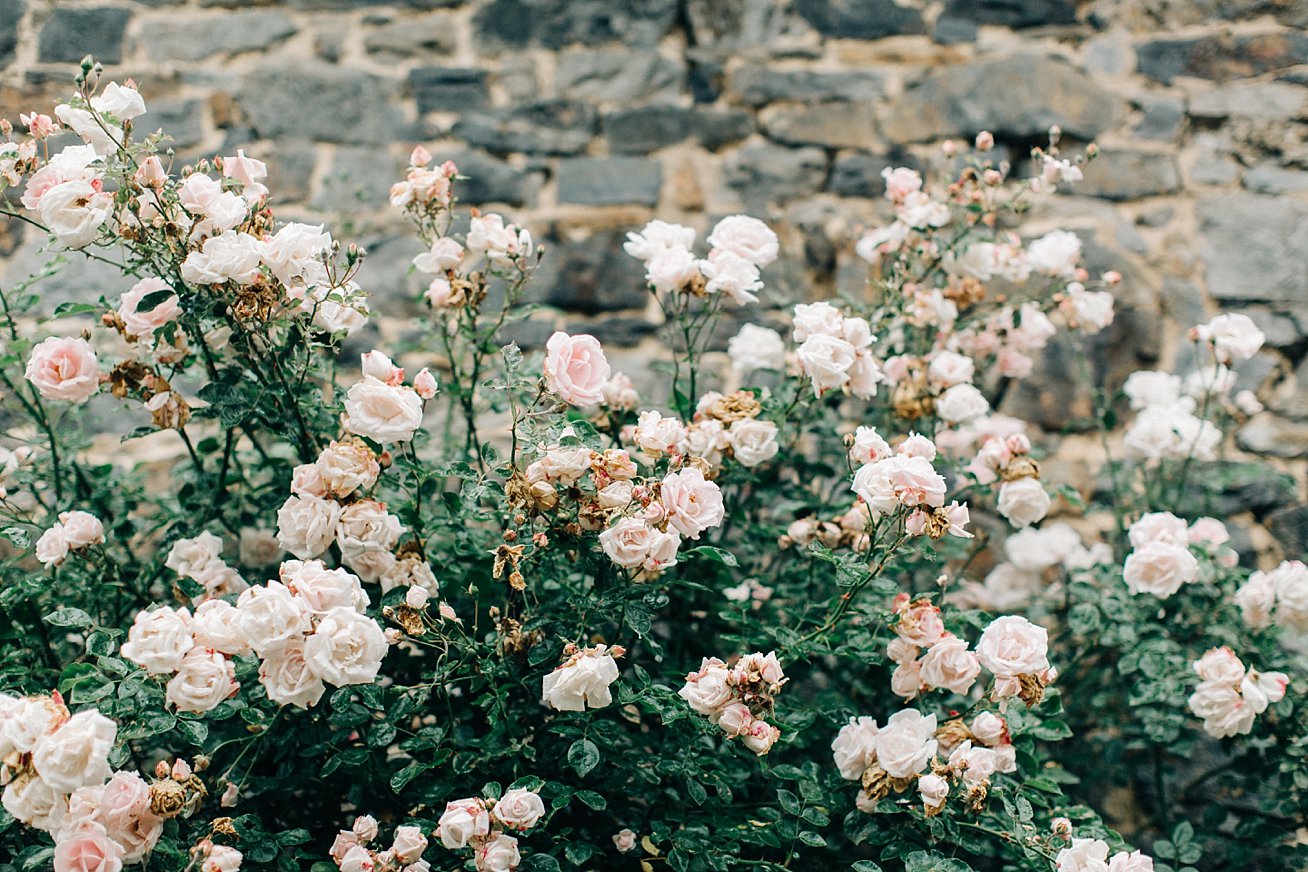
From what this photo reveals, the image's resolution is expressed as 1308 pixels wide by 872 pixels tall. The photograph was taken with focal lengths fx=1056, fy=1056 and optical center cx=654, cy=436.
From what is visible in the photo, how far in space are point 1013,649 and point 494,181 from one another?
1.77 m

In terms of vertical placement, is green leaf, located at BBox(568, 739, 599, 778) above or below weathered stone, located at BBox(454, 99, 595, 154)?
below

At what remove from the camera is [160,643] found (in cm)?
129

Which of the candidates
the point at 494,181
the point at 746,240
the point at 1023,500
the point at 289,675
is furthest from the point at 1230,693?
the point at 494,181

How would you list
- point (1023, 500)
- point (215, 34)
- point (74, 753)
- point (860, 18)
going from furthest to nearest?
point (860, 18), point (215, 34), point (1023, 500), point (74, 753)

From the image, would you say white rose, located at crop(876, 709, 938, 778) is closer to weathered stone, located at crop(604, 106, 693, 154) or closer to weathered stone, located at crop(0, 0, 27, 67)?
weathered stone, located at crop(604, 106, 693, 154)

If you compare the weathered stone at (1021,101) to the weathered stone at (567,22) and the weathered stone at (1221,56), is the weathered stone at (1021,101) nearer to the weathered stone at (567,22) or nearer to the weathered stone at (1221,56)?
the weathered stone at (1221,56)

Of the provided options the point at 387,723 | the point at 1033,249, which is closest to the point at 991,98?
the point at 1033,249

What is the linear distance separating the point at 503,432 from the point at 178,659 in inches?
52.0

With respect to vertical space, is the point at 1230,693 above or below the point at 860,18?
below

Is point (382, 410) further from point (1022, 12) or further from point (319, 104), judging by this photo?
point (1022, 12)

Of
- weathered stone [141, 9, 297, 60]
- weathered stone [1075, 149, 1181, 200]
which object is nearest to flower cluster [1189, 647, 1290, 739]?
weathered stone [1075, 149, 1181, 200]

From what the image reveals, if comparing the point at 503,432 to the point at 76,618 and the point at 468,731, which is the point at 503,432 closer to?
the point at 468,731

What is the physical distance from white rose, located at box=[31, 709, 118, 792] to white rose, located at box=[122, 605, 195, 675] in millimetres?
98

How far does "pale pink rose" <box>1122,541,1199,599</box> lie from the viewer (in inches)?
72.0
